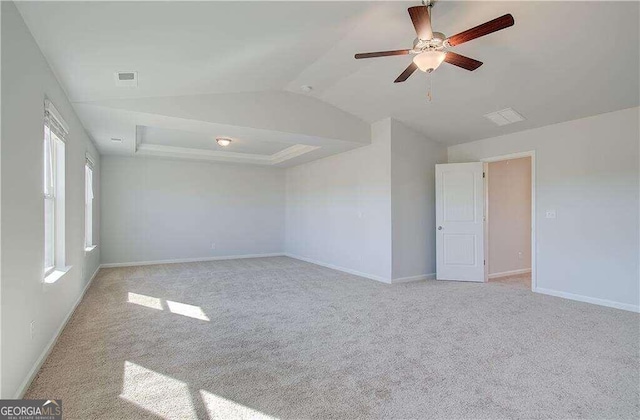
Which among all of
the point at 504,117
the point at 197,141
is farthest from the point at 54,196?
the point at 504,117

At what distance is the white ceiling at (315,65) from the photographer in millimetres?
2400

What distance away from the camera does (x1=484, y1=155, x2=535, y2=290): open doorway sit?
579 cm

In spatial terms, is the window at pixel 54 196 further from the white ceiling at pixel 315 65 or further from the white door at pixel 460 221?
the white door at pixel 460 221

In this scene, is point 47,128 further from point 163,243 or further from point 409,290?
point 163,243

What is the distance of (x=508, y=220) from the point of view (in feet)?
19.7

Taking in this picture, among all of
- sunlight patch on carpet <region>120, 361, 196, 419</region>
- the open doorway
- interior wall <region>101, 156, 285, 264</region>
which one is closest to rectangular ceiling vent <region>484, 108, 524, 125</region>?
the open doorway

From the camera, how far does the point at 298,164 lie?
26.3ft

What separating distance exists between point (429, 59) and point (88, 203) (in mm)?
5257

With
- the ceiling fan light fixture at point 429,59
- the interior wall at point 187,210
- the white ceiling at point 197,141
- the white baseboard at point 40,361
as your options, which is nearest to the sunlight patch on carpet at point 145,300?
the white baseboard at point 40,361

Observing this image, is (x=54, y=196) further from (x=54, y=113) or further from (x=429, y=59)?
(x=429, y=59)

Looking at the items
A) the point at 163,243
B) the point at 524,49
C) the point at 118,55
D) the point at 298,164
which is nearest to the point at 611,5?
the point at 524,49

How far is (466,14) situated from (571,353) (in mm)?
2971

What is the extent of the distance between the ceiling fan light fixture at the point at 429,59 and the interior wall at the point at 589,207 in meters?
2.95

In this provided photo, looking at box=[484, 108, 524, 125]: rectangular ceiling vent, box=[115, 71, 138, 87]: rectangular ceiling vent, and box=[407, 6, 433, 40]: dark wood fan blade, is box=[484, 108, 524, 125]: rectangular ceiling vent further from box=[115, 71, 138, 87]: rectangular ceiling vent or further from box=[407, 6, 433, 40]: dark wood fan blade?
box=[115, 71, 138, 87]: rectangular ceiling vent
